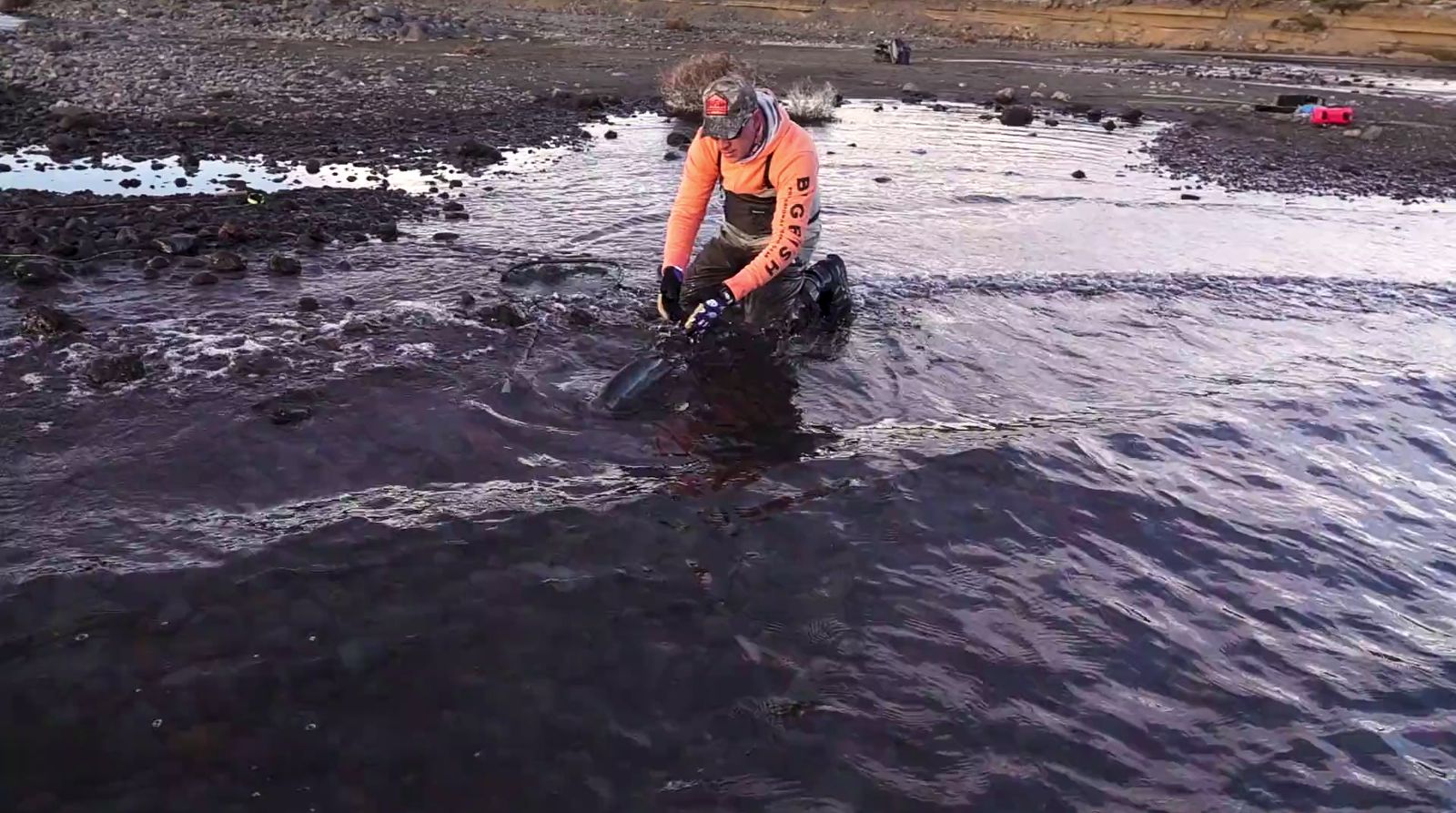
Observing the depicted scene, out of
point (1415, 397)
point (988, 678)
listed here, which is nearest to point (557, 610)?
point (988, 678)

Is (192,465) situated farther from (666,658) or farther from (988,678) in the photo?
(988,678)

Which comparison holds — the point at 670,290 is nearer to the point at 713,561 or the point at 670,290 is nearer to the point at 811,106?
the point at 713,561

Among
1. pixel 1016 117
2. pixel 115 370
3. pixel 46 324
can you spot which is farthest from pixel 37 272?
pixel 1016 117

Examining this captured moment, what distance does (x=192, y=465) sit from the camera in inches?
235

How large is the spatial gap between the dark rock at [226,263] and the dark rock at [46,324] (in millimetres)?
1558

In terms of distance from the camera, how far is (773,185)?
8477 millimetres

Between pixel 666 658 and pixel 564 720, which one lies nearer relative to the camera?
pixel 564 720

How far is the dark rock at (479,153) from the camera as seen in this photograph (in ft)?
46.1

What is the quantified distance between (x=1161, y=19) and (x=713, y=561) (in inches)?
1713

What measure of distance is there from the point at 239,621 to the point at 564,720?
167 centimetres

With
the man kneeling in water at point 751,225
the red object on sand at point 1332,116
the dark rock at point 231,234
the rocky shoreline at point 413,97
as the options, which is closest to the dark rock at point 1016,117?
the rocky shoreline at point 413,97

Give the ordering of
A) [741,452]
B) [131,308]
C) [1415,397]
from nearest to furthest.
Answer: [741,452], [131,308], [1415,397]

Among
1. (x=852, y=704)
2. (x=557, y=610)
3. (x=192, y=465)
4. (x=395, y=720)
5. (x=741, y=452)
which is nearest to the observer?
(x=395, y=720)

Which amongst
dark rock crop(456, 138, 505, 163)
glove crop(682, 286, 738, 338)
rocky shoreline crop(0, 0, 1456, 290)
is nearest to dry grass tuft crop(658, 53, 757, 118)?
glove crop(682, 286, 738, 338)
